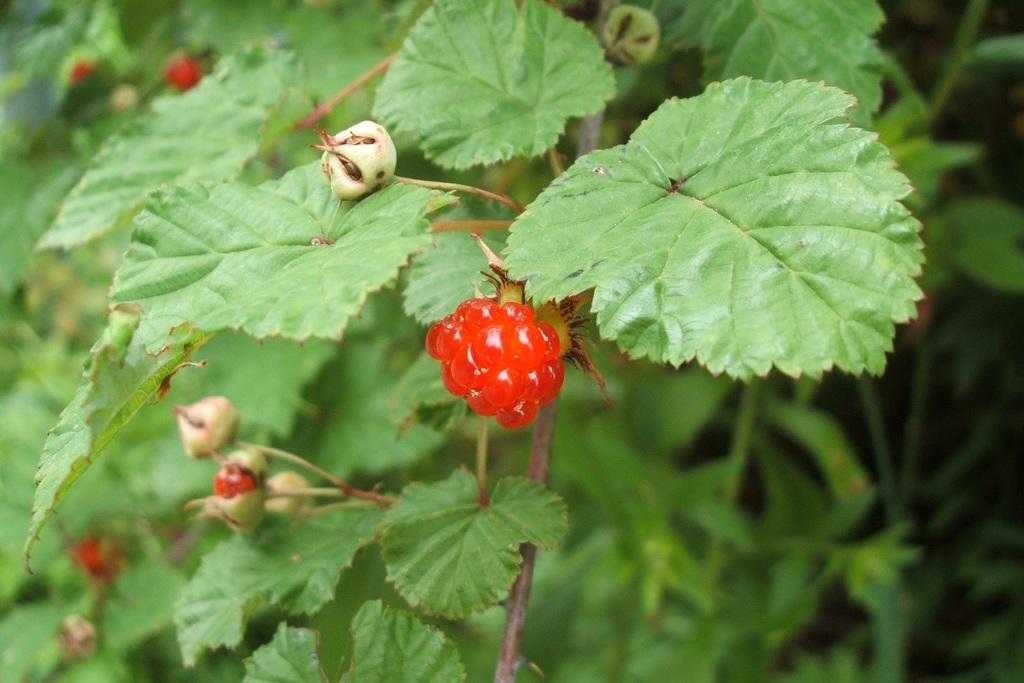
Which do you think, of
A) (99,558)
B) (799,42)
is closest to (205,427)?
(799,42)

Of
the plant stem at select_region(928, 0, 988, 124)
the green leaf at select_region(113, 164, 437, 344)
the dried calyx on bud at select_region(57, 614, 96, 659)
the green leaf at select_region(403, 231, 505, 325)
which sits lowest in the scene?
the dried calyx on bud at select_region(57, 614, 96, 659)

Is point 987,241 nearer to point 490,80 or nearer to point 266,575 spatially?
point 490,80

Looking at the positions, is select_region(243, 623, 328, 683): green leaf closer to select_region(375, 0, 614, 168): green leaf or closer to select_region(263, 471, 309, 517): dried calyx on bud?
select_region(263, 471, 309, 517): dried calyx on bud

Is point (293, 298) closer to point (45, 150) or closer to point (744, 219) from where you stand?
point (744, 219)

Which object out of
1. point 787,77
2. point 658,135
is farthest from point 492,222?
point 787,77

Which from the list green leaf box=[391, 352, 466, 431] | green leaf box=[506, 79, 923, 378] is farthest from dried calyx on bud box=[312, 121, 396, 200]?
green leaf box=[391, 352, 466, 431]
